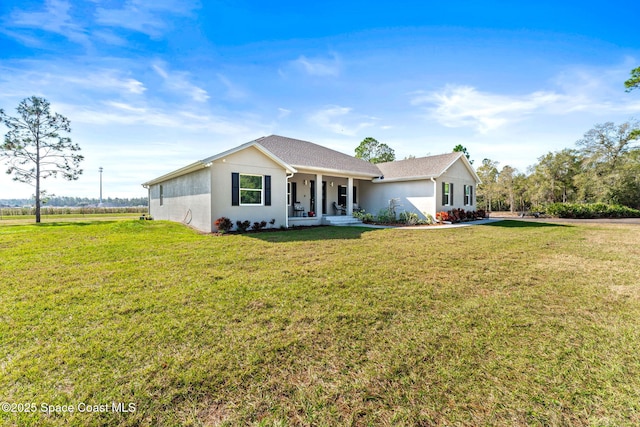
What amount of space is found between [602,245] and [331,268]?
31.7ft

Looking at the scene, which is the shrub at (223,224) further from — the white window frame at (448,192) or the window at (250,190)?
the white window frame at (448,192)

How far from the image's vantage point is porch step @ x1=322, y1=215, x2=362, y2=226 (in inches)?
607

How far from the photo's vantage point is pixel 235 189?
468 inches

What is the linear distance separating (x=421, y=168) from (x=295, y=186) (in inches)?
332

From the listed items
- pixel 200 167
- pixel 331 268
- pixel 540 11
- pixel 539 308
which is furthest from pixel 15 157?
pixel 540 11

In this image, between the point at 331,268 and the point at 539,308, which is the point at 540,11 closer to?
the point at 539,308

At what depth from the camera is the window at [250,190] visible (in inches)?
468

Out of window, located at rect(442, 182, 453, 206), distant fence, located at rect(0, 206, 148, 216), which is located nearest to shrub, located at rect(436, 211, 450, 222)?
window, located at rect(442, 182, 453, 206)

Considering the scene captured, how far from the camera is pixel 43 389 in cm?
233

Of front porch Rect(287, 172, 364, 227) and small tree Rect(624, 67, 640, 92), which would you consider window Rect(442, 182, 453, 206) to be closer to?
front porch Rect(287, 172, 364, 227)

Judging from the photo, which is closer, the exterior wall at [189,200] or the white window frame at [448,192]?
the exterior wall at [189,200]

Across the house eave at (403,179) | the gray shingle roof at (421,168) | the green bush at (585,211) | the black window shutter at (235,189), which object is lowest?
the green bush at (585,211)

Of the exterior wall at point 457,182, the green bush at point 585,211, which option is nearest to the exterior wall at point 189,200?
the exterior wall at point 457,182

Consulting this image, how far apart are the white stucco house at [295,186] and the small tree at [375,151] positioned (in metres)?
18.0
